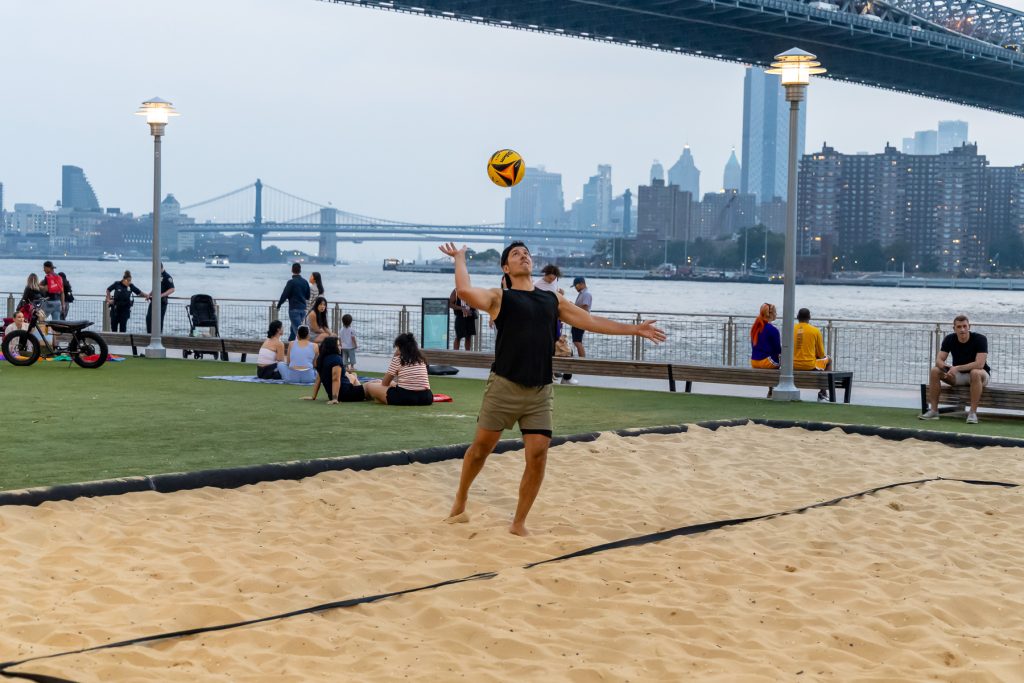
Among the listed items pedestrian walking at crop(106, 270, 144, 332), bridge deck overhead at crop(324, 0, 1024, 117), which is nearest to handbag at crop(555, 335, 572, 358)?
pedestrian walking at crop(106, 270, 144, 332)

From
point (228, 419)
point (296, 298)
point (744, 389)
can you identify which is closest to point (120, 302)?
point (296, 298)

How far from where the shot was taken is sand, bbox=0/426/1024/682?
4.51 meters

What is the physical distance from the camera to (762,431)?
10914 mm

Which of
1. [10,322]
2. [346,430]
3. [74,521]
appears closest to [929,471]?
[346,430]

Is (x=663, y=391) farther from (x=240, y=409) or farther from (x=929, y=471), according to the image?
Answer: (x=929, y=471)

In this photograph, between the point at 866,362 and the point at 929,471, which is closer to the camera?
the point at 929,471

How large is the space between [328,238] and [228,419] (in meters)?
79.2

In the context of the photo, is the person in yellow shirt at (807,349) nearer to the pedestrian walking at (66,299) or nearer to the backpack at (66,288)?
the pedestrian walking at (66,299)

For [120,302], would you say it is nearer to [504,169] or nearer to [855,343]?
[855,343]

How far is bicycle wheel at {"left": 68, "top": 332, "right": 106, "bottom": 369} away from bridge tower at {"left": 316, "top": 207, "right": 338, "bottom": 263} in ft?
222

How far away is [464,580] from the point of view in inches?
218

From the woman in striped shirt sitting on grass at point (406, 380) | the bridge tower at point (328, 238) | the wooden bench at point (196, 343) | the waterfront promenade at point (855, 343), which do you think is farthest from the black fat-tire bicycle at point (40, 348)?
the bridge tower at point (328, 238)

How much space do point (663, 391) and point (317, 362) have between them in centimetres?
465

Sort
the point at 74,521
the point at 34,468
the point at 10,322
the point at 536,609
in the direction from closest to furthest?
the point at 536,609, the point at 74,521, the point at 34,468, the point at 10,322
